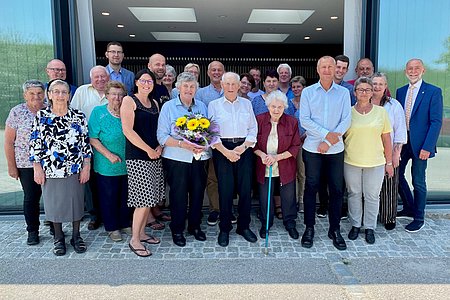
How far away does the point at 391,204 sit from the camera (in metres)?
4.02

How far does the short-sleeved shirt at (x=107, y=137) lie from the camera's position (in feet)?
11.4

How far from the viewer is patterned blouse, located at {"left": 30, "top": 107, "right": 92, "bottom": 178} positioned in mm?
3266

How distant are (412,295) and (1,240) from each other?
385 centimetres

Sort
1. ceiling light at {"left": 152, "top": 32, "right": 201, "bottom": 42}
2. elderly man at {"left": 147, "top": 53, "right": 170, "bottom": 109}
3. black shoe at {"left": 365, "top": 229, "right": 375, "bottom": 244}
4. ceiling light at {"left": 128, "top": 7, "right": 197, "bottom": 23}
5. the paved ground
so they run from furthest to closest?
ceiling light at {"left": 152, "top": 32, "right": 201, "bottom": 42}
ceiling light at {"left": 128, "top": 7, "right": 197, "bottom": 23}
elderly man at {"left": 147, "top": 53, "right": 170, "bottom": 109}
black shoe at {"left": 365, "top": 229, "right": 375, "bottom": 244}
the paved ground

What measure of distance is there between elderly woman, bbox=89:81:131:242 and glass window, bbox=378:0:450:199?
328cm

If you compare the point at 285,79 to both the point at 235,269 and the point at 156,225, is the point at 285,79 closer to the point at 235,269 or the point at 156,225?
the point at 156,225

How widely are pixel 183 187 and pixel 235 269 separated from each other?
2.96 feet

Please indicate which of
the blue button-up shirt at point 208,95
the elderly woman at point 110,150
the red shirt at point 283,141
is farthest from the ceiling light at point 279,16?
the elderly woman at point 110,150

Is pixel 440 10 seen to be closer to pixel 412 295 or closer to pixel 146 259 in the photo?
pixel 412 295

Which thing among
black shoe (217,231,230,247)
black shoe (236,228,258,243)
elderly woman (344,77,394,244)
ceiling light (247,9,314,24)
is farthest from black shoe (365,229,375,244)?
ceiling light (247,9,314,24)

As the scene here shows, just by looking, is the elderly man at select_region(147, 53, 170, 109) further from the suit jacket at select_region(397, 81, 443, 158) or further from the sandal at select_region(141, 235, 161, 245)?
the suit jacket at select_region(397, 81, 443, 158)

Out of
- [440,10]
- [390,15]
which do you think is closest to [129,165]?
[390,15]

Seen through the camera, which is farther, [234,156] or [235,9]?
[235,9]

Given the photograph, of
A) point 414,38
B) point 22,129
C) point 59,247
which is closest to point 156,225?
point 59,247
